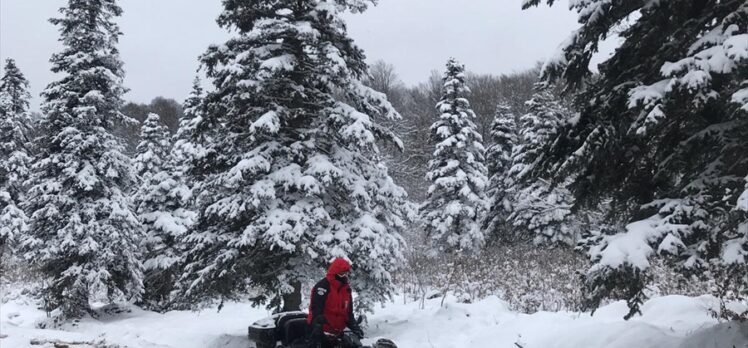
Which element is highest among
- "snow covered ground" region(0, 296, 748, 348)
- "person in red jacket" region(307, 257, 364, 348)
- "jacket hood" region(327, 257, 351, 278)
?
"jacket hood" region(327, 257, 351, 278)

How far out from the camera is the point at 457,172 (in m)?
29.4

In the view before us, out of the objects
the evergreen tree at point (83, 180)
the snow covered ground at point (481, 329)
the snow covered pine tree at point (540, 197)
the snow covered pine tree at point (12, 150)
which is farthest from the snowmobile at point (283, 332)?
the snow covered pine tree at point (12, 150)

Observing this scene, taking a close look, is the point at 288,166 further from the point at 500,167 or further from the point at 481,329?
the point at 500,167

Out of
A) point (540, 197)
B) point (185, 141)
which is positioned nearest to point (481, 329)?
point (185, 141)

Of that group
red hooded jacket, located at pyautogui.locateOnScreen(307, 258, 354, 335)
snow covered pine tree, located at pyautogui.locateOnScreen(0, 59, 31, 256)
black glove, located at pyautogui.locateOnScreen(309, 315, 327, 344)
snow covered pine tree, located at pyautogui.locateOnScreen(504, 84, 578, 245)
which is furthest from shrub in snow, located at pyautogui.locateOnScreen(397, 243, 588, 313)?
snow covered pine tree, located at pyautogui.locateOnScreen(0, 59, 31, 256)

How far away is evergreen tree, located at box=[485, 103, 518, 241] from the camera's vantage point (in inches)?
1254

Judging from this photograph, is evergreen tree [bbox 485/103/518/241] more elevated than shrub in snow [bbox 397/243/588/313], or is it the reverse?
evergreen tree [bbox 485/103/518/241]

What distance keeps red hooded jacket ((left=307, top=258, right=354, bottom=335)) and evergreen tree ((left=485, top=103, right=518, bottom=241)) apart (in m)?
25.0

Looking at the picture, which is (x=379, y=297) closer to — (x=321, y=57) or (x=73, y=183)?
(x=321, y=57)

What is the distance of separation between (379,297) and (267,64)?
213 inches

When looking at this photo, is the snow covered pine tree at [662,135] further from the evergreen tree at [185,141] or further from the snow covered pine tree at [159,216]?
the snow covered pine tree at [159,216]

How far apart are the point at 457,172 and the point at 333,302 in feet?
74.2

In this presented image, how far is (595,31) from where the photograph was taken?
7.26 meters

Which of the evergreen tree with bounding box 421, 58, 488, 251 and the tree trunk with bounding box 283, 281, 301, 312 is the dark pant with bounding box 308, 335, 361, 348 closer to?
the tree trunk with bounding box 283, 281, 301, 312
